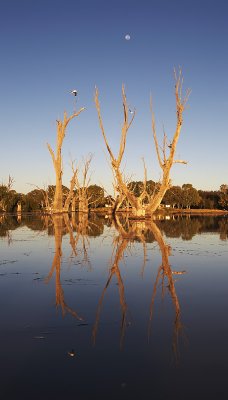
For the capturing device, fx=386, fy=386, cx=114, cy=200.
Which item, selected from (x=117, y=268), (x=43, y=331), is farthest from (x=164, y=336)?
(x=117, y=268)

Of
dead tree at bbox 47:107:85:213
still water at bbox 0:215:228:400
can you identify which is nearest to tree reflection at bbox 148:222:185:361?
still water at bbox 0:215:228:400

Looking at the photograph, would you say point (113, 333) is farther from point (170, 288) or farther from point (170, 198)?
point (170, 198)

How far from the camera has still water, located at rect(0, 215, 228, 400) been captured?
232 cm

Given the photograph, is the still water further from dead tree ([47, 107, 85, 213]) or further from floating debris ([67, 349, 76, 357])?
dead tree ([47, 107, 85, 213])

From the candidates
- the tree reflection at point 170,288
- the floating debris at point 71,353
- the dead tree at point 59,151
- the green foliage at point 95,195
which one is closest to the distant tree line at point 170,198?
the green foliage at point 95,195

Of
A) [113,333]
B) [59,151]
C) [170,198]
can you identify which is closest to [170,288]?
[113,333]

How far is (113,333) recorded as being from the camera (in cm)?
319

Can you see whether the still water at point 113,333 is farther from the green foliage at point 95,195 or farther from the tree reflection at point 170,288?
the green foliage at point 95,195

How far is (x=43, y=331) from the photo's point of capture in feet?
10.7

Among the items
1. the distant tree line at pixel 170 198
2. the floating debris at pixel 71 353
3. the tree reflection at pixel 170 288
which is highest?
the distant tree line at pixel 170 198

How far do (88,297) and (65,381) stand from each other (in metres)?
2.14

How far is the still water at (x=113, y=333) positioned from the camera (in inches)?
91.5

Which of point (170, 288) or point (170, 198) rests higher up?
point (170, 198)

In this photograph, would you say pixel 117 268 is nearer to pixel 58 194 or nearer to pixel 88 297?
pixel 88 297
